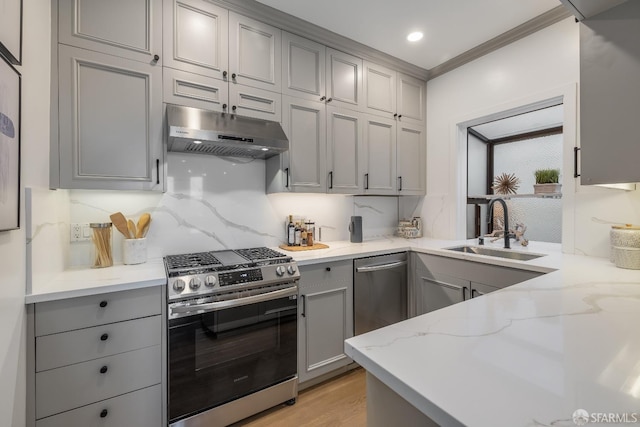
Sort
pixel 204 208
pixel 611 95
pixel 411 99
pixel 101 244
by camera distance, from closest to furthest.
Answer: pixel 611 95 → pixel 101 244 → pixel 204 208 → pixel 411 99

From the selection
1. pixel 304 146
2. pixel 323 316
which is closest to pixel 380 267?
pixel 323 316

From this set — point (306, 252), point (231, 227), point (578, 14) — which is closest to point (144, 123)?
point (231, 227)

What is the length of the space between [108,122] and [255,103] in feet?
3.02

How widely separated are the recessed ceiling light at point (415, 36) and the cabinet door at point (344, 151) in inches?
30.0

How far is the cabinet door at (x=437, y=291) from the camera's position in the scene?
2223mm

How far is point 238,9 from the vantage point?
6.70 feet

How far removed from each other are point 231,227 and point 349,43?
1.90 m

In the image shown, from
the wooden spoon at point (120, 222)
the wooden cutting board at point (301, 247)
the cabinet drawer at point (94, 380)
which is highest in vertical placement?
the wooden spoon at point (120, 222)

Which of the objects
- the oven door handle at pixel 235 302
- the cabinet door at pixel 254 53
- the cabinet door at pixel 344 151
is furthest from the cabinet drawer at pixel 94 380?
the cabinet door at pixel 254 53

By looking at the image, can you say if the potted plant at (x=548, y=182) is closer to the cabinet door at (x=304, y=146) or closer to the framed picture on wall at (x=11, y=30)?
the cabinet door at (x=304, y=146)

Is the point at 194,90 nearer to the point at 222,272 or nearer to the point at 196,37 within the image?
the point at 196,37

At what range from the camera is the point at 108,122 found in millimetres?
1655

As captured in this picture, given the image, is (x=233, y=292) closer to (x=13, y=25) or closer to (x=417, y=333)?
(x=417, y=333)

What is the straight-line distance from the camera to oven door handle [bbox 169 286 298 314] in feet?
5.03
